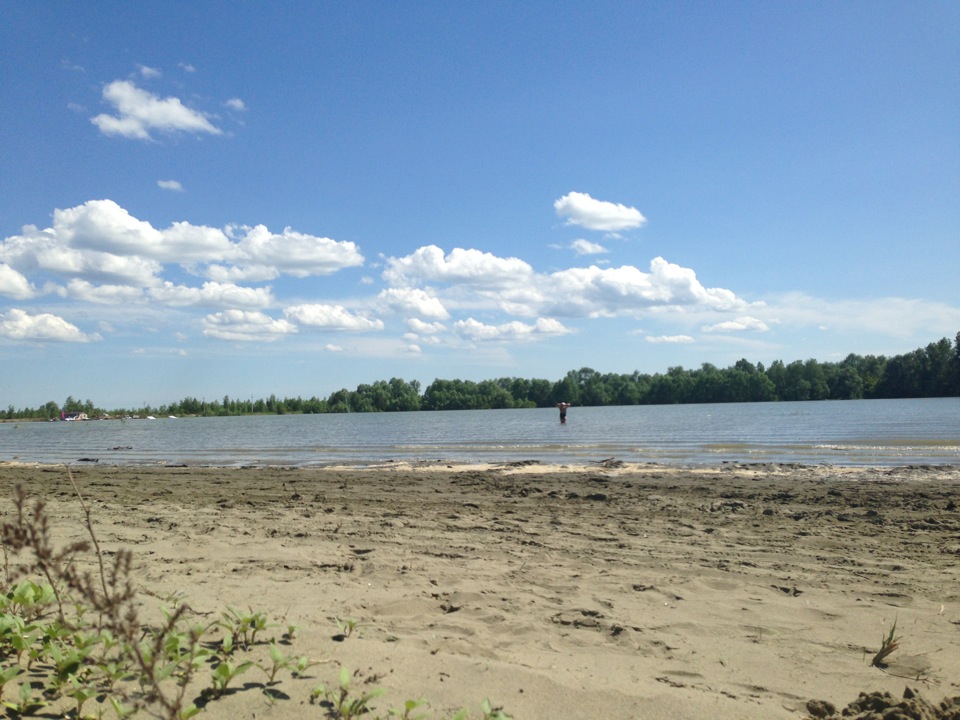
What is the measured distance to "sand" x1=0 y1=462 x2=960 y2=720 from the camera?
381 centimetres

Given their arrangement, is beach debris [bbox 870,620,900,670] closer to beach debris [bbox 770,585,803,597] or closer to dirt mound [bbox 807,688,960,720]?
dirt mound [bbox 807,688,960,720]

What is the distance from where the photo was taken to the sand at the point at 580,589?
381 cm

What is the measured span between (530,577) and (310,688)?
10.3ft

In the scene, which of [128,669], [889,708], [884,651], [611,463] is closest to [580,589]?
[884,651]

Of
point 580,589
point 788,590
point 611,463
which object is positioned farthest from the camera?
point 611,463

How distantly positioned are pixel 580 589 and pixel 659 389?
132921 mm

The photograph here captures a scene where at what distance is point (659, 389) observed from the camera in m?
134

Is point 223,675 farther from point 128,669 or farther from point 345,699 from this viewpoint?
point 345,699

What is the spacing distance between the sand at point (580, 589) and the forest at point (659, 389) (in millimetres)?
110744

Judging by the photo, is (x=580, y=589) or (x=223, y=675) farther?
(x=580, y=589)

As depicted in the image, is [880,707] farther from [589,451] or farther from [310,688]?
[589,451]

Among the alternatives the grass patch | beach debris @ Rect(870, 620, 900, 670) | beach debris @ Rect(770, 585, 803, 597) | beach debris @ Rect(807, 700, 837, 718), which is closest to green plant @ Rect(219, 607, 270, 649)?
the grass patch

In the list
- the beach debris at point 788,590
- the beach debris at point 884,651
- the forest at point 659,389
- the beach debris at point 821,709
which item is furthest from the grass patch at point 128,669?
the forest at point 659,389

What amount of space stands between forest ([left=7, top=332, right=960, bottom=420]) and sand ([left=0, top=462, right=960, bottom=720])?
363 ft
